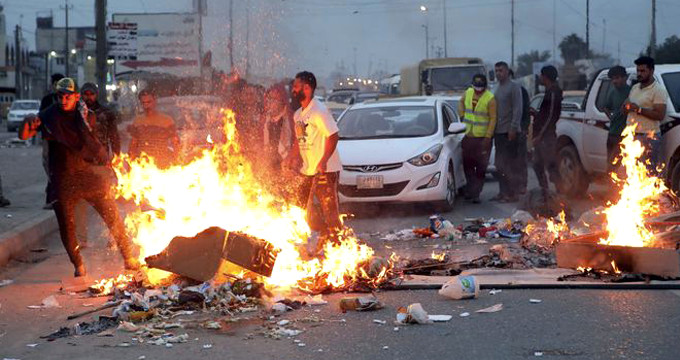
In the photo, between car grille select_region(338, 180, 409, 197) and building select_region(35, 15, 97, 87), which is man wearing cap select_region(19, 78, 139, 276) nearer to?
car grille select_region(338, 180, 409, 197)

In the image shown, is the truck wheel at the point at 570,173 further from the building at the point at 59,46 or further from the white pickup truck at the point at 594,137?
the building at the point at 59,46

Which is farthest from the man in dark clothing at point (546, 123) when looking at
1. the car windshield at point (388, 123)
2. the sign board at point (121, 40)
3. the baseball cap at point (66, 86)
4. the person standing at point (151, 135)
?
the sign board at point (121, 40)

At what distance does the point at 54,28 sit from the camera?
116 m

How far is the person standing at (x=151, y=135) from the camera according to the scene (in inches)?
429

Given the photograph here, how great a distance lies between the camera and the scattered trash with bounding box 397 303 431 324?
6332 mm

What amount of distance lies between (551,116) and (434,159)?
85.0 inches

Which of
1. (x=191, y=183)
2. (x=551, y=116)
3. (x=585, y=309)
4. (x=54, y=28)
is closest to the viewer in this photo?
(x=585, y=309)

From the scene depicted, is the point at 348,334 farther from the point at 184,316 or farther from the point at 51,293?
the point at 51,293

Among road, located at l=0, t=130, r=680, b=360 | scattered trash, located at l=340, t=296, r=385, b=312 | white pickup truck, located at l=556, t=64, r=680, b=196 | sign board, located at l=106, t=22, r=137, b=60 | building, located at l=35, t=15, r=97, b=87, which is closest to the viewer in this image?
road, located at l=0, t=130, r=680, b=360

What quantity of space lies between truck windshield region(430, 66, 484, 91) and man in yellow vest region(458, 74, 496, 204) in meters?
16.6

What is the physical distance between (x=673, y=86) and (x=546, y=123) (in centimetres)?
217

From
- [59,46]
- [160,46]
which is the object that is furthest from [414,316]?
[59,46]

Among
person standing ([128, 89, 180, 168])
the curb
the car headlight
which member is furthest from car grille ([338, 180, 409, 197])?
the curb

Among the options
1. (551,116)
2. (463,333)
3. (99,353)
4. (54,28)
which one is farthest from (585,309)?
(54,28)
